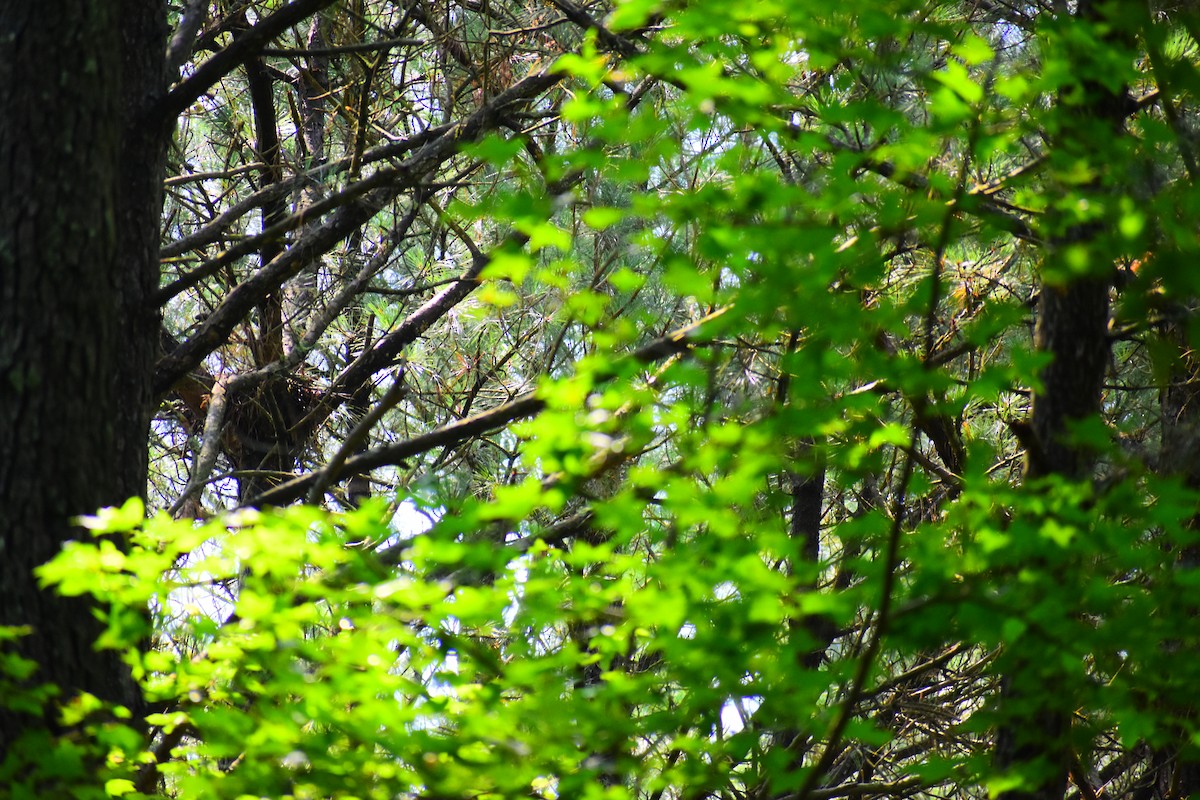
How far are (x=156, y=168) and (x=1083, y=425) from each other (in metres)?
2.48

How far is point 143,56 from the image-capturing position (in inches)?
126

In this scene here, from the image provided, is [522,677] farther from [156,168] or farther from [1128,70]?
[156,168]

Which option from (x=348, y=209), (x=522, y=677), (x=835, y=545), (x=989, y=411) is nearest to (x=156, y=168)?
(x=348, y=209)

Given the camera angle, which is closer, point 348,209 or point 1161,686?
point 1161,686

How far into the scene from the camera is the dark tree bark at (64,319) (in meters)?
2.68

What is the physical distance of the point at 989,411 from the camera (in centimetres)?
561

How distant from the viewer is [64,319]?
2803 mm

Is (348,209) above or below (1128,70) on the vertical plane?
above

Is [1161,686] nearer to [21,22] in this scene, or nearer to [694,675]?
[694,675]

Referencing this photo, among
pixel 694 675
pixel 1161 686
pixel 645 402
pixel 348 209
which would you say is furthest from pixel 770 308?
pixel 348 209

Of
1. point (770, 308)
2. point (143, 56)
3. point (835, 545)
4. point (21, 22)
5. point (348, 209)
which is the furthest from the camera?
point (835, 545)

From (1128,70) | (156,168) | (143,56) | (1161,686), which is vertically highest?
(143,56)

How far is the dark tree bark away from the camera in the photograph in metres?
2.68

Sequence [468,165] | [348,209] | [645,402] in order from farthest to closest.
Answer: [468,165]
[348,209]
[645,402]
